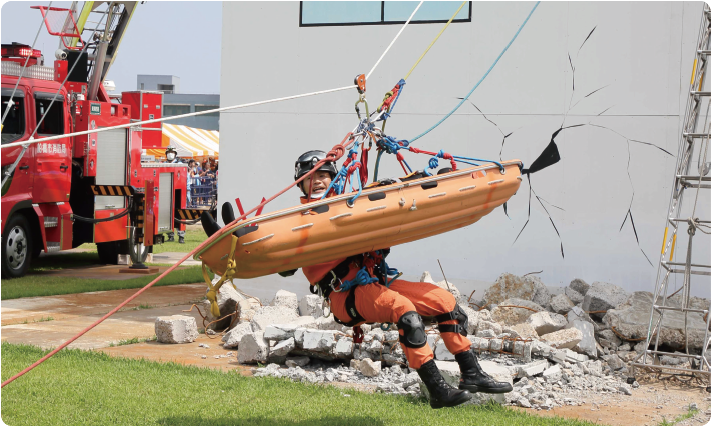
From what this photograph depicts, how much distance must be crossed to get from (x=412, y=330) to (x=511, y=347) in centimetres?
271

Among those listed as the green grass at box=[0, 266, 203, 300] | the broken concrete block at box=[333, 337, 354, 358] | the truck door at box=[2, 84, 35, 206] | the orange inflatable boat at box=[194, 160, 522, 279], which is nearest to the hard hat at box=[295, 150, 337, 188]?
→ the orange inflatable boat at box=[194, 160, 522, 279]

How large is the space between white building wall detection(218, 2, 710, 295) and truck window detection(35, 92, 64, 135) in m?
3.32

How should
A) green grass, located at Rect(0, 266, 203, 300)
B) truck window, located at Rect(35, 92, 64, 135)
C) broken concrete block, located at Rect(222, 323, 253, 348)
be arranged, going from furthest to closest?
1. truck window, located at Rect(35, 92, 64, 135)
2. green grass, located at Rect(0, 266, 203, 300)
3. broken concrete block, located at Rect(222, 323, 253, 348)

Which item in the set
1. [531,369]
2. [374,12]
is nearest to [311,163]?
[531,369]

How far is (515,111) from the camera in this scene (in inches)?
363

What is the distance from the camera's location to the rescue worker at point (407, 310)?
4602mm

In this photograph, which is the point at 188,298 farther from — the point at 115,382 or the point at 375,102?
the point at 115,382

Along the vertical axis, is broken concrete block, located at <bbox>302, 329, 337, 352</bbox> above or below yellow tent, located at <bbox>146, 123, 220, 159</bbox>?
below

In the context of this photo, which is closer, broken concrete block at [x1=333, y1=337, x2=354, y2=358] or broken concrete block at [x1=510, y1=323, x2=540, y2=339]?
broken concrete block at [x1=333, y1=337, x2=354, y2=358]

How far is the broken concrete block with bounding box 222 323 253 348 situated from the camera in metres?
7.79

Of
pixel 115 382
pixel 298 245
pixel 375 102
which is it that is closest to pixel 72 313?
pixel 115 382

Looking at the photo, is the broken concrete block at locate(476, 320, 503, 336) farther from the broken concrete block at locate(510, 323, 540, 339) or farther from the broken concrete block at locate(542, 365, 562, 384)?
the broken concrete block at locate(542, 365, 562, 384)

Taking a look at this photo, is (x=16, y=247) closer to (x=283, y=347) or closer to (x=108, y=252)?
(x=108, y=252)

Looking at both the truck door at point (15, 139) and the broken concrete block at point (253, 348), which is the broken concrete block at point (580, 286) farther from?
the truck door at point (15, 139)
